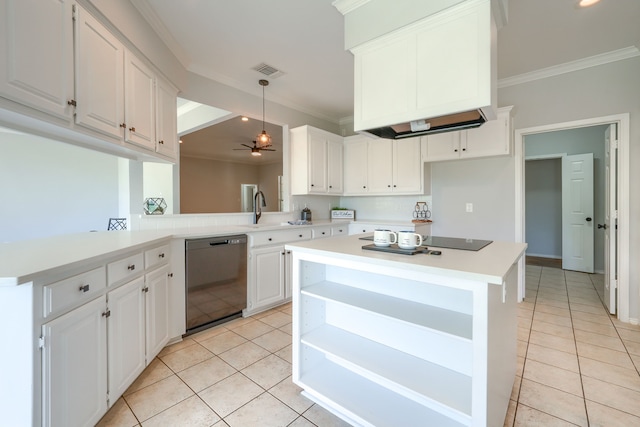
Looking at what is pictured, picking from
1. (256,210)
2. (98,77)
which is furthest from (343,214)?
(98,77)

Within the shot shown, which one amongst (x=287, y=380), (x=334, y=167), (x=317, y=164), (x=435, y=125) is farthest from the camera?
(x=334, y=167)

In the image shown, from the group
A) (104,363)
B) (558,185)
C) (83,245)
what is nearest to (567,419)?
(104,363)

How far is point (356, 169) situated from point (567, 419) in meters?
3.37

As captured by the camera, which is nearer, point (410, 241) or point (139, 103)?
point (410, 241)

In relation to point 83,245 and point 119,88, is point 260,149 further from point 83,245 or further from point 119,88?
point 83,245

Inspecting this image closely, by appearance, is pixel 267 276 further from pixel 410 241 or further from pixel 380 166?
pixel 380 166

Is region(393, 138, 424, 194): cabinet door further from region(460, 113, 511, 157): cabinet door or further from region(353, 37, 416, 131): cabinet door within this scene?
region(353, 37, 416, 131): cabinet door

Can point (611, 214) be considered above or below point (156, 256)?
above

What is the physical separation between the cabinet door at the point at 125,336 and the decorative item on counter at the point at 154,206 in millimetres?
1038

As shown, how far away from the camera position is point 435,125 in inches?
78.5

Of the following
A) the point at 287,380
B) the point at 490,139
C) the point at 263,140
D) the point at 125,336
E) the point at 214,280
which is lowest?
the point at 287,380

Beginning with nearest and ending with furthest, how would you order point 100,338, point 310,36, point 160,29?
1. point 100,338
2. point 160,29
3. point 310,36

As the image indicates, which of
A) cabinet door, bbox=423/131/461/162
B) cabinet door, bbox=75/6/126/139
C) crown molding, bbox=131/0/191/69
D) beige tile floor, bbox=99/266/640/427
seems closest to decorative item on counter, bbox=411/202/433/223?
cabinet door, bbox=423/131/461/162

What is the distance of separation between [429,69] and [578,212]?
482cm
